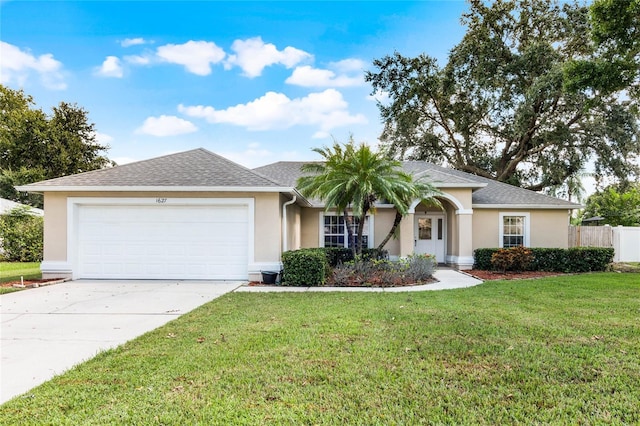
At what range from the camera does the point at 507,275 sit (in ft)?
41.2

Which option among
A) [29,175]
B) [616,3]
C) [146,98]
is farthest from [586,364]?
[29,175]

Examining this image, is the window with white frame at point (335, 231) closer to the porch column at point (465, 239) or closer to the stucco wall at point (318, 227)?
the stucco wall at point (318, 227)

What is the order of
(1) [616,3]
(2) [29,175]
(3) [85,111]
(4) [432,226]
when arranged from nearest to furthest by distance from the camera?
(1) [616,3]
(4) [432,226]
(2) [29,175]
(3) [85,111]

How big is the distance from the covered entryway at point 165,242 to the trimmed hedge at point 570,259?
10.8m

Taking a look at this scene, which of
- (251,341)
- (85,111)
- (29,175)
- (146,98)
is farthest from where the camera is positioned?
(85,111)

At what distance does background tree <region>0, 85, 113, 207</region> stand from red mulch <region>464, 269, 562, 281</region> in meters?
32.2

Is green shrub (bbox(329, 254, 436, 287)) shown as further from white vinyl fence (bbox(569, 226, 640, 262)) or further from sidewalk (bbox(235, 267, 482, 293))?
white vinyl fence (bbox(569, 226, 640, 262))

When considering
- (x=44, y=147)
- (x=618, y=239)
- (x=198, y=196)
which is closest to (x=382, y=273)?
(x=198, y=196)

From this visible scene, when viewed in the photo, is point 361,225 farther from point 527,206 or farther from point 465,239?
point 527,206

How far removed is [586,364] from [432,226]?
11.9 meters

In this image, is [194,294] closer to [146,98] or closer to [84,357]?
[84,357]

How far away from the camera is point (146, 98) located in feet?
57.3

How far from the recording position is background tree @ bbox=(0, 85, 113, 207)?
30.4 m

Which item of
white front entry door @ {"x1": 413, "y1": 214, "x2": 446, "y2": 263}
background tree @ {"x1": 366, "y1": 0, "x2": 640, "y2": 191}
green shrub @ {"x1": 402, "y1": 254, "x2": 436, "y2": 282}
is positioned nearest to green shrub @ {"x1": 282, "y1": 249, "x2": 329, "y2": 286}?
green shrub @ {"x1": 402, "y1": 254, "x2": 436, "y2": 282}
